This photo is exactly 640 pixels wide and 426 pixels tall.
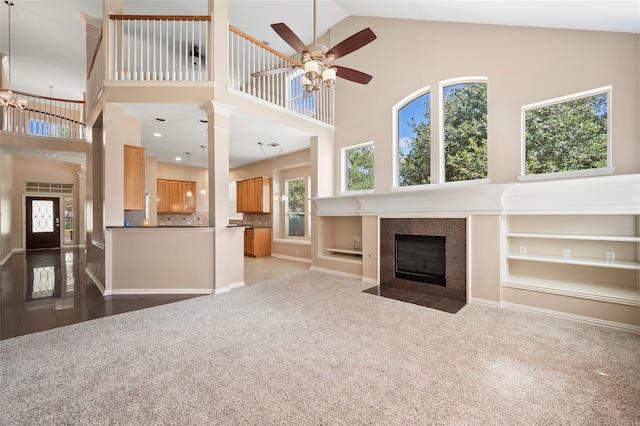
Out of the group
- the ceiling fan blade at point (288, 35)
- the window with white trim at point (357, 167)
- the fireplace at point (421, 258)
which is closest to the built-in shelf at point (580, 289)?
the fireplace at point (421, 258)

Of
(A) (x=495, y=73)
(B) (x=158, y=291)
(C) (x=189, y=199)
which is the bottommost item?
(B) (x=158, y=291)

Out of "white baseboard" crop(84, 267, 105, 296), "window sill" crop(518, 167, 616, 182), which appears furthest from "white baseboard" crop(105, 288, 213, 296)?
"window sill" crop(518, 167, 616, 182)

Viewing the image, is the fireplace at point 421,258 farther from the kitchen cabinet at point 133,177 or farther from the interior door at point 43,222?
the interior door at point 43,222

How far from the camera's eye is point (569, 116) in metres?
3.56

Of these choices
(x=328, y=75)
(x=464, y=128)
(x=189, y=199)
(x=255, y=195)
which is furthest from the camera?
(x=189, y=199)

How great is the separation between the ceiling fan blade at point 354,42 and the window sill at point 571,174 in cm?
279

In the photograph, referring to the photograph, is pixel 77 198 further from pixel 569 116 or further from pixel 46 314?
pixel 569 116

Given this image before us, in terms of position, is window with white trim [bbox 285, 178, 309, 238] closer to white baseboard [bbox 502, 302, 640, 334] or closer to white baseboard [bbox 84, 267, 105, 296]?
white baseboard [bbox 84, 267, 105, 296]

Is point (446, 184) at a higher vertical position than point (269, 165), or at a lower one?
lower

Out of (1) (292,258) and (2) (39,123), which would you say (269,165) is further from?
(2) (39,123)

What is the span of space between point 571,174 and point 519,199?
718 millimetres

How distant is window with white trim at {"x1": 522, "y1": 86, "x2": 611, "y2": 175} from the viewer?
3332 mm

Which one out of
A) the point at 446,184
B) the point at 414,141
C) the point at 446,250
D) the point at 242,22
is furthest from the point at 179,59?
the point at 446,250

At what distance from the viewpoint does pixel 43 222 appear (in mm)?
9852
